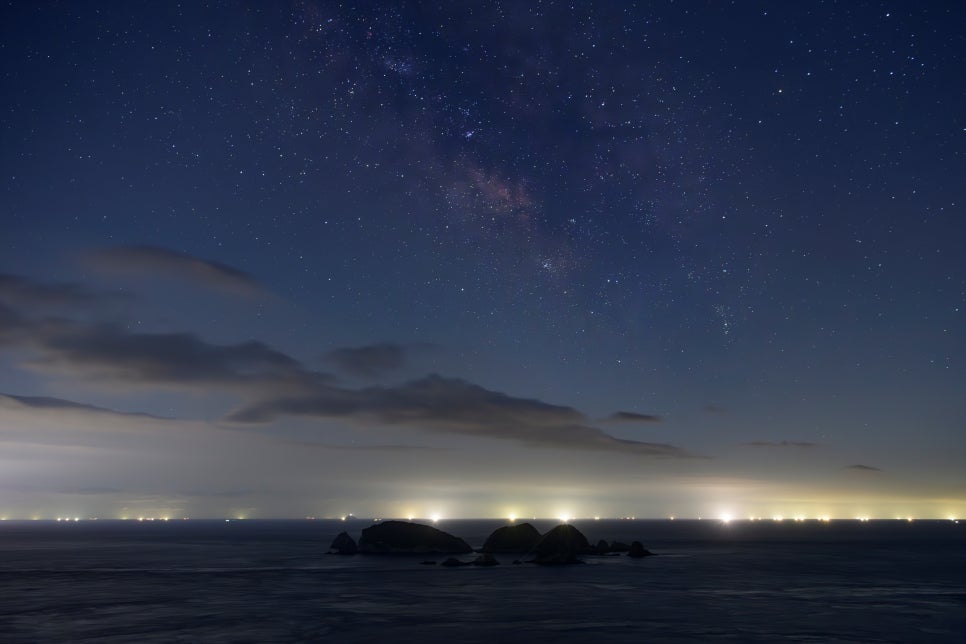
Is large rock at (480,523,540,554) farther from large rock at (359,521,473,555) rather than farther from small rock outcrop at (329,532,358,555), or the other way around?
small rock outcrop at (329,532,358,555)

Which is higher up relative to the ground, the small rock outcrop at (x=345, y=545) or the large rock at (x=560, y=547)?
the large rock at (x=560, y=547)

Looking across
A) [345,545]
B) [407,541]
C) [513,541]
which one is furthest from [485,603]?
[345,545]

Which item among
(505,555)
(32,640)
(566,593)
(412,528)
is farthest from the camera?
(412,528)

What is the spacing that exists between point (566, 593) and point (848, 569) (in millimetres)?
53285

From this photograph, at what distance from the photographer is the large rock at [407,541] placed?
420ft

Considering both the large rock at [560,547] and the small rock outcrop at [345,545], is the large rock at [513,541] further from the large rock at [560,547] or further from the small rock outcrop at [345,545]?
the small rock outcrop at [345,545]

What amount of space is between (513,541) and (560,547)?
2325 centimetres

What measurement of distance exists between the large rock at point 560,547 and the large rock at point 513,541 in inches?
363

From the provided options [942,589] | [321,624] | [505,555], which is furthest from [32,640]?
[505,555]

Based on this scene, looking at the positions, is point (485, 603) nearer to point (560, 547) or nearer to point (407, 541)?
point (560, 547)

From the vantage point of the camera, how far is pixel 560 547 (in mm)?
106938

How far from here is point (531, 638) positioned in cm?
4175

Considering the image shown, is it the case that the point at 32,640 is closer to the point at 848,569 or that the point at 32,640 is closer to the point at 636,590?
the point at 636,590

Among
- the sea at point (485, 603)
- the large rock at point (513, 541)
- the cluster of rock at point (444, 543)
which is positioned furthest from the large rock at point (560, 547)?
the large rock at point (513, 541)
